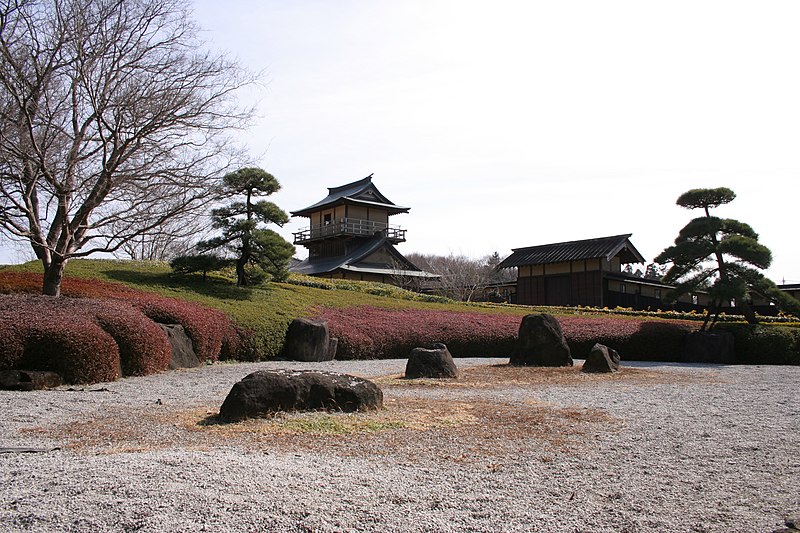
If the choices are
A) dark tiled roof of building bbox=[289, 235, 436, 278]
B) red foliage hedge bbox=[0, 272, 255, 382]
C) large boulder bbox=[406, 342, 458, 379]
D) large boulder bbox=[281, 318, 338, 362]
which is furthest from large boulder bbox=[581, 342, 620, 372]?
dark tiled roof of building bbox=[289, 235, 436, 278]

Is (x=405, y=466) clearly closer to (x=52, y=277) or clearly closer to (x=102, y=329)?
(x=102, y=329)

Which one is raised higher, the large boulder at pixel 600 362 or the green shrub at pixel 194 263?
the green shrub at pixel 194 263

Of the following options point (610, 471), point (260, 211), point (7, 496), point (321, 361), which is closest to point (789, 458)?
point (610, 471)

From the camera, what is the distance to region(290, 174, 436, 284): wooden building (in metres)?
38.4

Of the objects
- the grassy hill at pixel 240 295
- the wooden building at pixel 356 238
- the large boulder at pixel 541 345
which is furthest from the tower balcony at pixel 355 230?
the large boulder at pixel 541 345

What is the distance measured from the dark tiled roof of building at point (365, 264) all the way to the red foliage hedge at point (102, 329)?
21842 mm

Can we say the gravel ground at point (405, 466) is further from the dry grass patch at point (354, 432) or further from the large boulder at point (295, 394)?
the large boulder at point (295, 394)

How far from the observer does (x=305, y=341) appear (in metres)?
15.9

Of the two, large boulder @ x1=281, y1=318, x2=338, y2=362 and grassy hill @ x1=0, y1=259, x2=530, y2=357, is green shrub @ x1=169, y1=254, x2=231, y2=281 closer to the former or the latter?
grassy hill @ x1=0, y1=259, x2=530, y2=357

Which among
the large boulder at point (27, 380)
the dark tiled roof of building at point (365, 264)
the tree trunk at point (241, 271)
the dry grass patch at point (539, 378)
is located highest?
the dark tiled roof of building at point (365, 264)

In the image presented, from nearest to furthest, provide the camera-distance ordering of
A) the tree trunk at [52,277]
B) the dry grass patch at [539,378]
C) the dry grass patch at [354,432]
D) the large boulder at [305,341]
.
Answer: the dry grass patch at [354,432]
the dry grass patch at [539,378]
the tree trunk at [52,277]
the large boulder at [305,341]

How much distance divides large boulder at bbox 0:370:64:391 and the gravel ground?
1.26 feet

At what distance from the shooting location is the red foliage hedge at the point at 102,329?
9.64m

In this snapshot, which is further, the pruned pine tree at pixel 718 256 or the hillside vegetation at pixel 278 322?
the pruned pine tree at pixel 718 256
